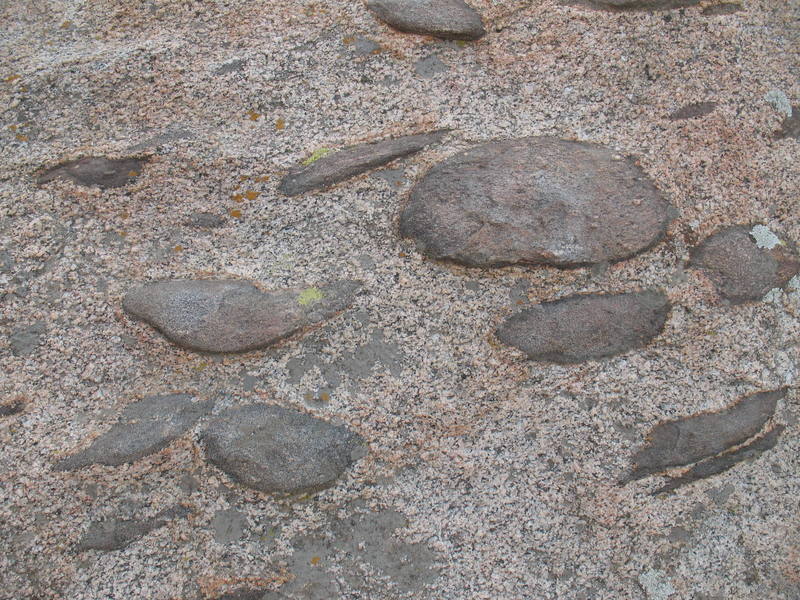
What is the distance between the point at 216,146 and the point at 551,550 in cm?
124

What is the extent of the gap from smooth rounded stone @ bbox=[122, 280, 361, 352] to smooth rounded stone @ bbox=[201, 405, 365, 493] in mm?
167

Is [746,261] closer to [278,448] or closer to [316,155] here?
[316,155]

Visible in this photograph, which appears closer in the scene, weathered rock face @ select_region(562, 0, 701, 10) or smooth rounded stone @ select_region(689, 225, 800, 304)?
smooth rounded stone @ select_region(689, 225, 800, 304)

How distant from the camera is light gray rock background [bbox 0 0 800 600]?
1530 millimetres

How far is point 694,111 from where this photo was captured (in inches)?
74.1

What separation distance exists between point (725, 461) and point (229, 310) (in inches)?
46.1

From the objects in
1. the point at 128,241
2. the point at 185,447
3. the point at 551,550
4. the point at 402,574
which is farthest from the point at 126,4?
the point at 551,550

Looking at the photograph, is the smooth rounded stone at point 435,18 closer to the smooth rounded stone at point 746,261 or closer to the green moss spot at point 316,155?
the green moss spot at point 316,155

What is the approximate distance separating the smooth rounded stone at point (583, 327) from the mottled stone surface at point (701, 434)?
0.21 m

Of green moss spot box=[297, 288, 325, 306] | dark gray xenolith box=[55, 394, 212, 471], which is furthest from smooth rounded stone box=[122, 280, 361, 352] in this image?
dark gray xenolith box=[55, 394, 212, 471]

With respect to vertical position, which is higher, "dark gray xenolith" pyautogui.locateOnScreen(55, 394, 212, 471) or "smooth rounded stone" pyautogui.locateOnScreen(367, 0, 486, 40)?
"smooth rounded stone" pyautogui.locateOnScreen(367, 0, 486, 40)

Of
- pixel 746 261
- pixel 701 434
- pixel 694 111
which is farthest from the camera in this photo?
pixel 694 111

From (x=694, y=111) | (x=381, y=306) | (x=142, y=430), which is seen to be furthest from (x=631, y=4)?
(x=142, y=430)

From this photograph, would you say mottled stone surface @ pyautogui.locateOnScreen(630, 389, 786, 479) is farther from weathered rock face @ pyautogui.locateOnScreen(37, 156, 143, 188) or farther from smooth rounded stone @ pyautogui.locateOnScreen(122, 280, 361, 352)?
weathered rock face @ pyautogui.locateOnScreen(37, 156, 143, 188)
